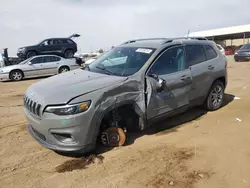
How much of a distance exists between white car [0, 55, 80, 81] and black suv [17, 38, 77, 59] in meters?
3.65

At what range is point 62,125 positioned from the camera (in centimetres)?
357

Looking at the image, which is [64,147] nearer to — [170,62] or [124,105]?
[124,105]

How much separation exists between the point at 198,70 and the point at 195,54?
38 cm

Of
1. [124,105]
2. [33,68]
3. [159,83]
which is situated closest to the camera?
[124,105]

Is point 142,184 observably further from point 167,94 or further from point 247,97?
point 247,97

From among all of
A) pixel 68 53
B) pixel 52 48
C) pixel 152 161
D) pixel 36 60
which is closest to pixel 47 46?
pixel 52 48

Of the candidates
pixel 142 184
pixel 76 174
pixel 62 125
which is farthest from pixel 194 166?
pixel 62 125

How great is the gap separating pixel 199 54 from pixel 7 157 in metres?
4.22

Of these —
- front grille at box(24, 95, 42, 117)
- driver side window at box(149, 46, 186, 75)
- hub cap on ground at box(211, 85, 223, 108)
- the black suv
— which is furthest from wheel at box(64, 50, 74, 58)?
front grille at box(24, 95, 42, 117)

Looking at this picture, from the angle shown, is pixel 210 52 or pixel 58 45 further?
pixel 58 45

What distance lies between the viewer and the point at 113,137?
419 centimetres

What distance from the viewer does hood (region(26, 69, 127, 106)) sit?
3.63m

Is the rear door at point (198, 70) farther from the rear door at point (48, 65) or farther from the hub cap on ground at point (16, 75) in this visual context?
the hub cap on ground at point (16, 75)

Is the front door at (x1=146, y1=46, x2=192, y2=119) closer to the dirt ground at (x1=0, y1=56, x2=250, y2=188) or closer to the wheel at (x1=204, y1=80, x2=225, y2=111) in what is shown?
the dirt ground at (x1=0, y1=56, x2=250, y2=188)
